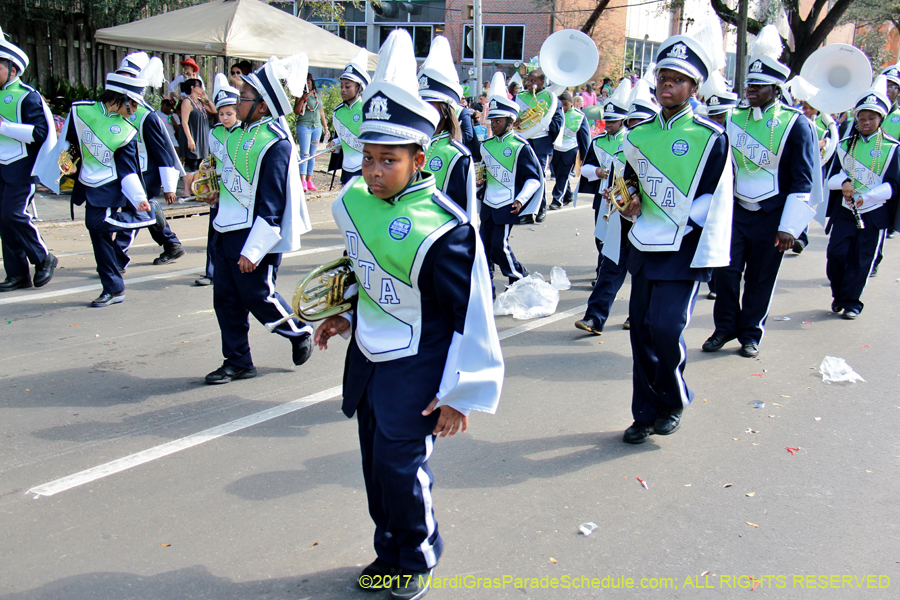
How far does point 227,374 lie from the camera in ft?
17.7

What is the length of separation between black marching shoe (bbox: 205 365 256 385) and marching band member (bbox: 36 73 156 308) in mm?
2338

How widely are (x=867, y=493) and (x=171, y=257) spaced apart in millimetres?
7414

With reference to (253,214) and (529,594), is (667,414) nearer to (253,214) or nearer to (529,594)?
(529,594)

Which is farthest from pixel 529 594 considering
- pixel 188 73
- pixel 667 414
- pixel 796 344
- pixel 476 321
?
pixel 188 73

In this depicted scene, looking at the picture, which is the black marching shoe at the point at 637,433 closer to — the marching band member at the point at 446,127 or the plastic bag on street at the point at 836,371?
the marching band member at the point at 446,127

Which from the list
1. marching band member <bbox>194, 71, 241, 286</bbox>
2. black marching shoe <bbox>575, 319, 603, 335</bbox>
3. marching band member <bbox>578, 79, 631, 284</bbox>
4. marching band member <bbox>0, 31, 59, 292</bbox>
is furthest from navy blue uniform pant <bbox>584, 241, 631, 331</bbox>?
marching band member <bbox>0, 31, 59, 292</bbox>

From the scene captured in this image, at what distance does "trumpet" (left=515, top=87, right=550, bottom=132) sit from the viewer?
11.9 metres

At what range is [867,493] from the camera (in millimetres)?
4039

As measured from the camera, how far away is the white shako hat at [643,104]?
6.90 metres

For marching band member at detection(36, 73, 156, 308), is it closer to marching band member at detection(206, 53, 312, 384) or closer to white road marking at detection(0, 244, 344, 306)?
white road marking at detection(0, 244, 344, 306)

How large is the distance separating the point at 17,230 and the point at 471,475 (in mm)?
5487

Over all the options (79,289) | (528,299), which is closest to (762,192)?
(528,299)

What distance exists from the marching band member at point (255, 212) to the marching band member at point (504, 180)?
2.60 metres

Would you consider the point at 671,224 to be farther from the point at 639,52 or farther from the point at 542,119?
the point at 639,52
